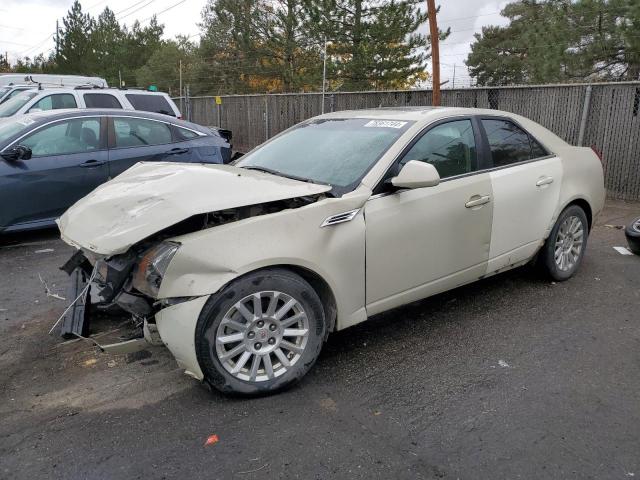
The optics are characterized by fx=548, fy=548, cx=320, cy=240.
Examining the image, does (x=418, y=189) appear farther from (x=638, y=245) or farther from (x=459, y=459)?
(x=638, y=245)

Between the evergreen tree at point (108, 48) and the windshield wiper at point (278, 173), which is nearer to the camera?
the windshield wiper at point (278, 173)

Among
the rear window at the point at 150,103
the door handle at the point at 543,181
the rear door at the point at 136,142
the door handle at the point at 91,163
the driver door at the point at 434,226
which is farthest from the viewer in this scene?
the rear window at the point at 150,103

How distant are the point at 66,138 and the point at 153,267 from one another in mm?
4503

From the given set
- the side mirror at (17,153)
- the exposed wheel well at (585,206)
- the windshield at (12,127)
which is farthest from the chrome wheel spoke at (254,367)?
the windshield at (12,127)

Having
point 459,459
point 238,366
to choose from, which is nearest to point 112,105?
point 238,366

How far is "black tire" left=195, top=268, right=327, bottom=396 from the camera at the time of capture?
2.89 metres

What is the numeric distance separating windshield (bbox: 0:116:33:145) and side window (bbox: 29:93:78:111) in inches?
150

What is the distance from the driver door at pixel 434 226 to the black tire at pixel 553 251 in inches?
38.3

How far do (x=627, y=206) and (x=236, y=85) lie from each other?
33.7 metres

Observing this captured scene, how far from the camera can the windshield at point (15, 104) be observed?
10248 millimetres

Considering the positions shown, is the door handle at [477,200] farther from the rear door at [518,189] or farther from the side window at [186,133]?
the side window at [186,133]

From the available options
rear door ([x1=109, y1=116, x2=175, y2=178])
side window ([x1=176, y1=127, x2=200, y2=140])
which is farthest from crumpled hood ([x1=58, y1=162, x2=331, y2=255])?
side window ([x1=176, y1=127, x2=200, y2=140])

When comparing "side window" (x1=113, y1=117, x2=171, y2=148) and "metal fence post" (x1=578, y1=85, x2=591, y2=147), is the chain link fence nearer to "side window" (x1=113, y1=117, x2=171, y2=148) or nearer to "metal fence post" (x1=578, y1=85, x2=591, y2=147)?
"metal fence post" (x1=578, y1=85, x2=591, y2=147)

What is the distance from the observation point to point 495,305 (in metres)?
4.59
